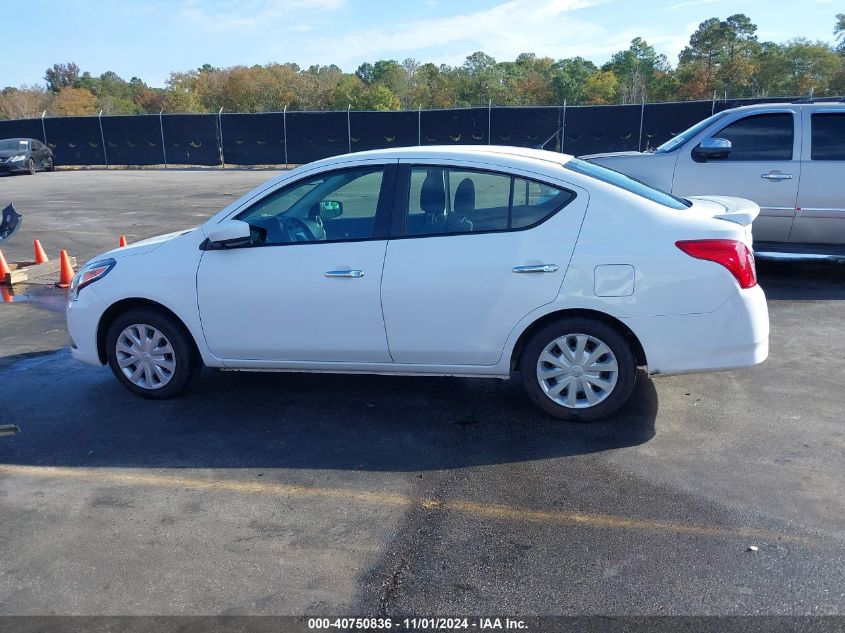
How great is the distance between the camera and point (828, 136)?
8422 mm

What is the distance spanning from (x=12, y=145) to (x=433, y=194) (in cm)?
3061

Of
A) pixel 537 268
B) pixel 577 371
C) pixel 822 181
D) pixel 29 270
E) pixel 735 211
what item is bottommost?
pixel 29 270

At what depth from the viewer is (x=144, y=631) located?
2963mm

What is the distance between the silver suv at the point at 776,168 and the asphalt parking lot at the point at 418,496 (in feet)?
8.59

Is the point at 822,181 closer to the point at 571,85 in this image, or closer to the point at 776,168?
the point at 776,168

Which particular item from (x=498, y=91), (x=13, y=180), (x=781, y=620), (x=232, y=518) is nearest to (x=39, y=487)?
(x=232, y=518)

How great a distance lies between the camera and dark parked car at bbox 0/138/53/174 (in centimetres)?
2945

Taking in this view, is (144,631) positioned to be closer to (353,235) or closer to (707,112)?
(353,235)

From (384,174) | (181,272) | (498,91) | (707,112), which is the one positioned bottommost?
(181,272)

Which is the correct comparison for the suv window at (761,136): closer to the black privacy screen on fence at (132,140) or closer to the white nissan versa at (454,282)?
the white nissan versa at (454,282)

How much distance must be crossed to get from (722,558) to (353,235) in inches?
115

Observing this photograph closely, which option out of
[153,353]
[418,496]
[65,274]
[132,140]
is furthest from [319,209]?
[132,140]

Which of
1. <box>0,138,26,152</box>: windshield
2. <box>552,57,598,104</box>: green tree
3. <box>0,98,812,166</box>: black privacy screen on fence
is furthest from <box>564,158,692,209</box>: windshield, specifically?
<box>552,57,598,104</box>: green tree

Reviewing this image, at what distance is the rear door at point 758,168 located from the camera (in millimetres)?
8422
